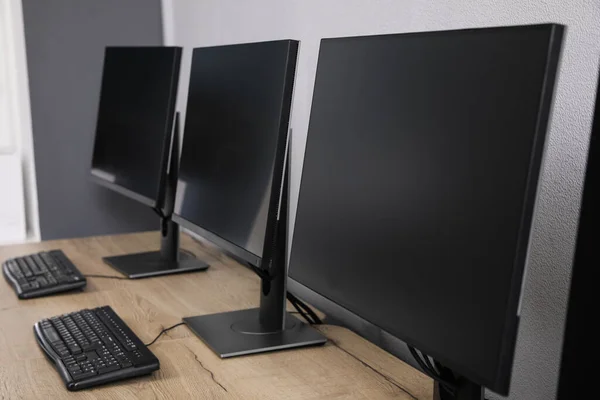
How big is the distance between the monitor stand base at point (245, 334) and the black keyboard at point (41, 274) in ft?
1.25

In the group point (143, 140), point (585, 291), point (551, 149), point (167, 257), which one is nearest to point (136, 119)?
point (143, 140)

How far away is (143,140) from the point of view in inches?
67.4

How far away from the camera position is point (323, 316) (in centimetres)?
149

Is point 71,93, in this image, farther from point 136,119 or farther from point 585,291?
point 585,291

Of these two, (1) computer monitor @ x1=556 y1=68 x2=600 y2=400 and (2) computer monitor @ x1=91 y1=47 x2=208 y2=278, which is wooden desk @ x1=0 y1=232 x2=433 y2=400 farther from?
(1) computer monitor @ x1=556 y1=68 x2=600 y2=400

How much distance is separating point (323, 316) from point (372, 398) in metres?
0.43

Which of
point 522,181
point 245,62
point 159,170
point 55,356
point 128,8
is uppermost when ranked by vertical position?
point 128,8

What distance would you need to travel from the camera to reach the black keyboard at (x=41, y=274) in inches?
62.8

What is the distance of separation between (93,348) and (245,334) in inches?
10.7

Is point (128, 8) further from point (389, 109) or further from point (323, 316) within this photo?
point (389, 109)

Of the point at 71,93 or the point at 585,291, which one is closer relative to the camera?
the point at 585,291

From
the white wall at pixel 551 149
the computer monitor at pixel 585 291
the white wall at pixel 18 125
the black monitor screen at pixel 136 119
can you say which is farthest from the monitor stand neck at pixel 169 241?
the computer monitor at pixel 585 291

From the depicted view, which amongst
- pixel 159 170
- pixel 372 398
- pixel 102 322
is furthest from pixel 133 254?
pixel 372 398

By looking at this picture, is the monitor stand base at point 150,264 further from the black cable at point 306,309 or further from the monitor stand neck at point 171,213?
the black cable at point 306,309
